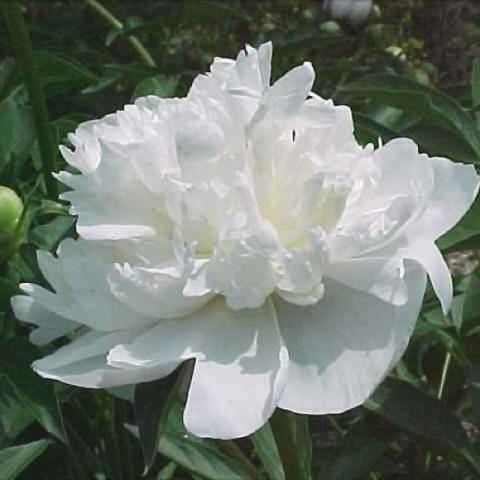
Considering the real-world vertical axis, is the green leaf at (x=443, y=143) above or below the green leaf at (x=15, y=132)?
below

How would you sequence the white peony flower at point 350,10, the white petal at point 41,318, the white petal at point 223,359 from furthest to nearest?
1. the white peony flower at point 350,10
2. the white petal at point 41,318
3. the white petal at point 223,359

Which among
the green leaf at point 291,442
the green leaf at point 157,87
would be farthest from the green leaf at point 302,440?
the green leaf at point 157,87

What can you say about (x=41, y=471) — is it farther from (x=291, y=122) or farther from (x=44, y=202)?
(x=291, y=122)

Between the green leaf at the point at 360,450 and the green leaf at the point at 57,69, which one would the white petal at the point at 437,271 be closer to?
the green leaf at the point at 360,450

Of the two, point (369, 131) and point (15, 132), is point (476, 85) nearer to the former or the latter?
point (369, 131)

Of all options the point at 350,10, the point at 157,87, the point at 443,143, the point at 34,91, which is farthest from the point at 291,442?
the point at 350,10

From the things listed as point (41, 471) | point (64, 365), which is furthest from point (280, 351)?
point (41, 471)

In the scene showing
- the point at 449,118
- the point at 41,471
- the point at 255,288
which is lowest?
the point at 41,471
